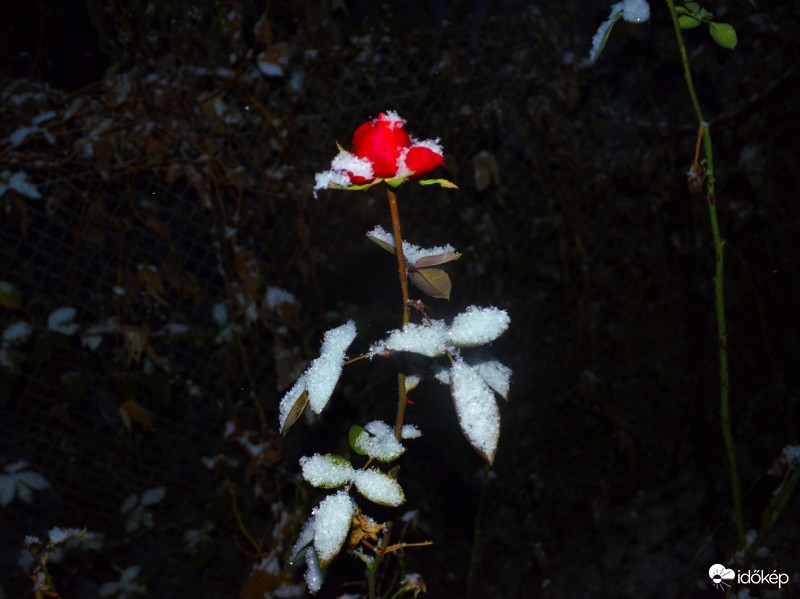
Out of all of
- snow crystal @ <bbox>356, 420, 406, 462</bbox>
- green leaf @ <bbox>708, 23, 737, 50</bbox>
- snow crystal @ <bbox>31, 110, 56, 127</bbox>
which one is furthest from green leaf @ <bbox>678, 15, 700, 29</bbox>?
snow crystal @ <bbox>31, 110, 56, 127</bbox>

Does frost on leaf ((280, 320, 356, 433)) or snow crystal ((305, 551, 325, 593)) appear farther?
snow crystal ((305, 551, 325, 593))

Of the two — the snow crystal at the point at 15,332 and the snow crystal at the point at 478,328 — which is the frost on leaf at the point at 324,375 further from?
the snow crystal at the point at 15,332

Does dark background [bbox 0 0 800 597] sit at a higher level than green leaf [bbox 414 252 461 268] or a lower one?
lower

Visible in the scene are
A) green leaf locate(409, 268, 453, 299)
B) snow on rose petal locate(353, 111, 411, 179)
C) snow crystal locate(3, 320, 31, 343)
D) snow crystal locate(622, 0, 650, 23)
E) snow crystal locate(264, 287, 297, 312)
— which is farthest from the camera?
snow crystal locate(264, 287, 297, 312)

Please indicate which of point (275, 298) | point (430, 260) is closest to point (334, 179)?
point (430, 260)

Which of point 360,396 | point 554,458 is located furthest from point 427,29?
point 554,458

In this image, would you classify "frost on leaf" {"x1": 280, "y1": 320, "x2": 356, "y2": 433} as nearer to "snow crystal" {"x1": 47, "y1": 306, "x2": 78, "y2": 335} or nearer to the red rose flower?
the red rose flower

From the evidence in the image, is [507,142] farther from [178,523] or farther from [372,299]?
[178,523]

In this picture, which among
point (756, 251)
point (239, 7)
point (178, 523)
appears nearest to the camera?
point (239, 7)
